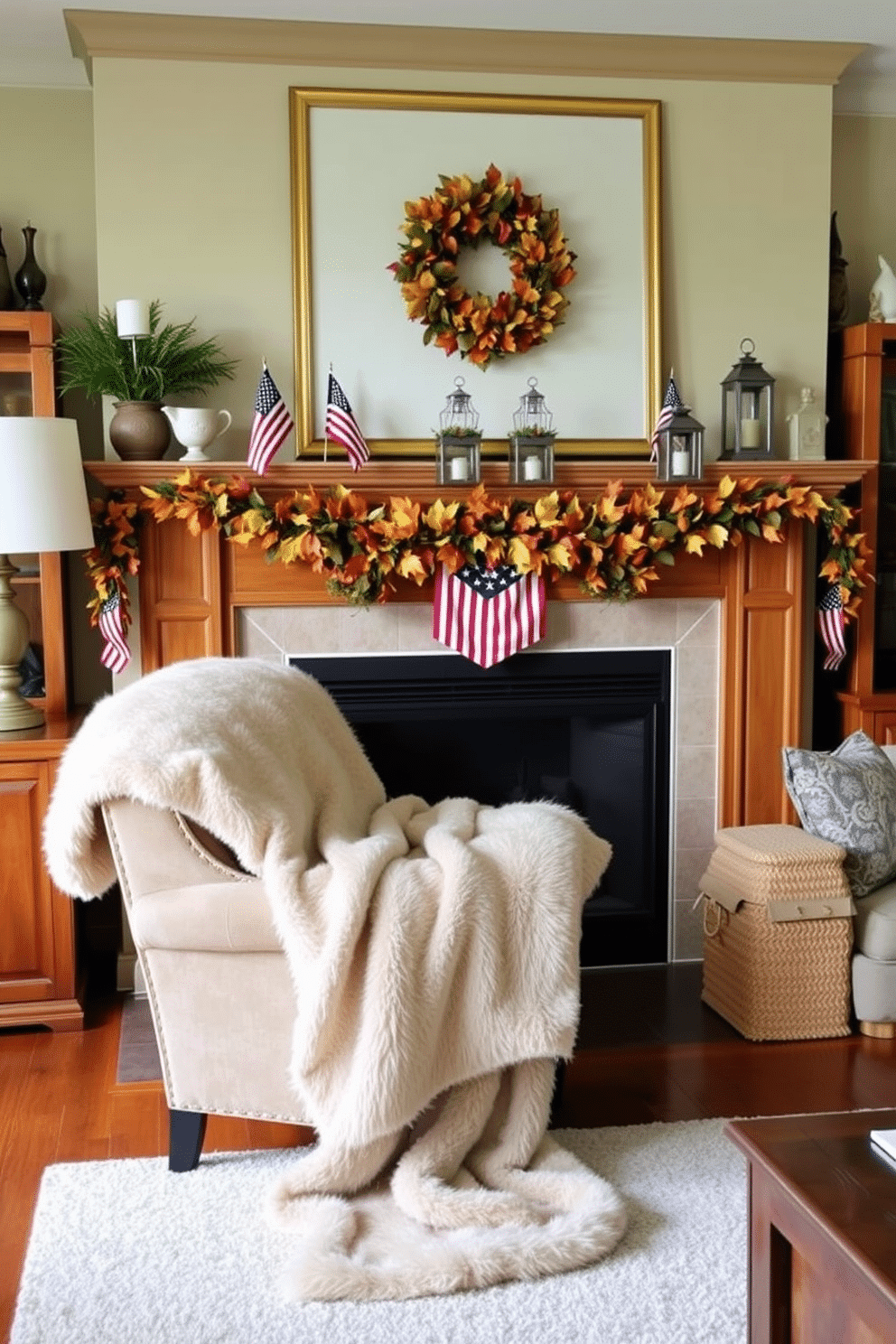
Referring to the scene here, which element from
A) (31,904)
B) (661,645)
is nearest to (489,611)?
(661,645)

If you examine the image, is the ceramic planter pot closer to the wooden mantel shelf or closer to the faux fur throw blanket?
the wooden mantel shelf

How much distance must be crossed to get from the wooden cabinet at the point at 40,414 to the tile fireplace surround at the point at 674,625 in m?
0.24

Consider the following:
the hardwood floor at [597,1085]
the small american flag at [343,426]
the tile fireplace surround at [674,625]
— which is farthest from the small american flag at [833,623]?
the small american flag at [343,426]

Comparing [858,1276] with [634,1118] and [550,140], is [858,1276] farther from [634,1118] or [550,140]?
[550,140]

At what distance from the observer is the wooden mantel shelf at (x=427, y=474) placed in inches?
141

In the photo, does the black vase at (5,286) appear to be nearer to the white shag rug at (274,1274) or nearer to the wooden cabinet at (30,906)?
the wooden cabinet at (30,906)

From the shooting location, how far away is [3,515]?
3355 mm

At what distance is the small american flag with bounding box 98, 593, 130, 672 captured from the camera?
11.9 ft

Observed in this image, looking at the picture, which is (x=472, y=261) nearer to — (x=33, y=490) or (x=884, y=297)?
(x=884, y=297)

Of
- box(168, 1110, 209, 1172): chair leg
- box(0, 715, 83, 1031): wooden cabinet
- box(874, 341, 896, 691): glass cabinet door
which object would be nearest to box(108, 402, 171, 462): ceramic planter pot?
box(0, 715, 83, 1031): wooden cabinet

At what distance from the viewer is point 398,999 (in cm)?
243

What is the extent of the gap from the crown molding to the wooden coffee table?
2966 mm

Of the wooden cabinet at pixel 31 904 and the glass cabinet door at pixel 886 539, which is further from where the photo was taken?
the glass cabinet door at pixel 886 539

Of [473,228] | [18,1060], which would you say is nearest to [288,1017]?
[18,1060]
